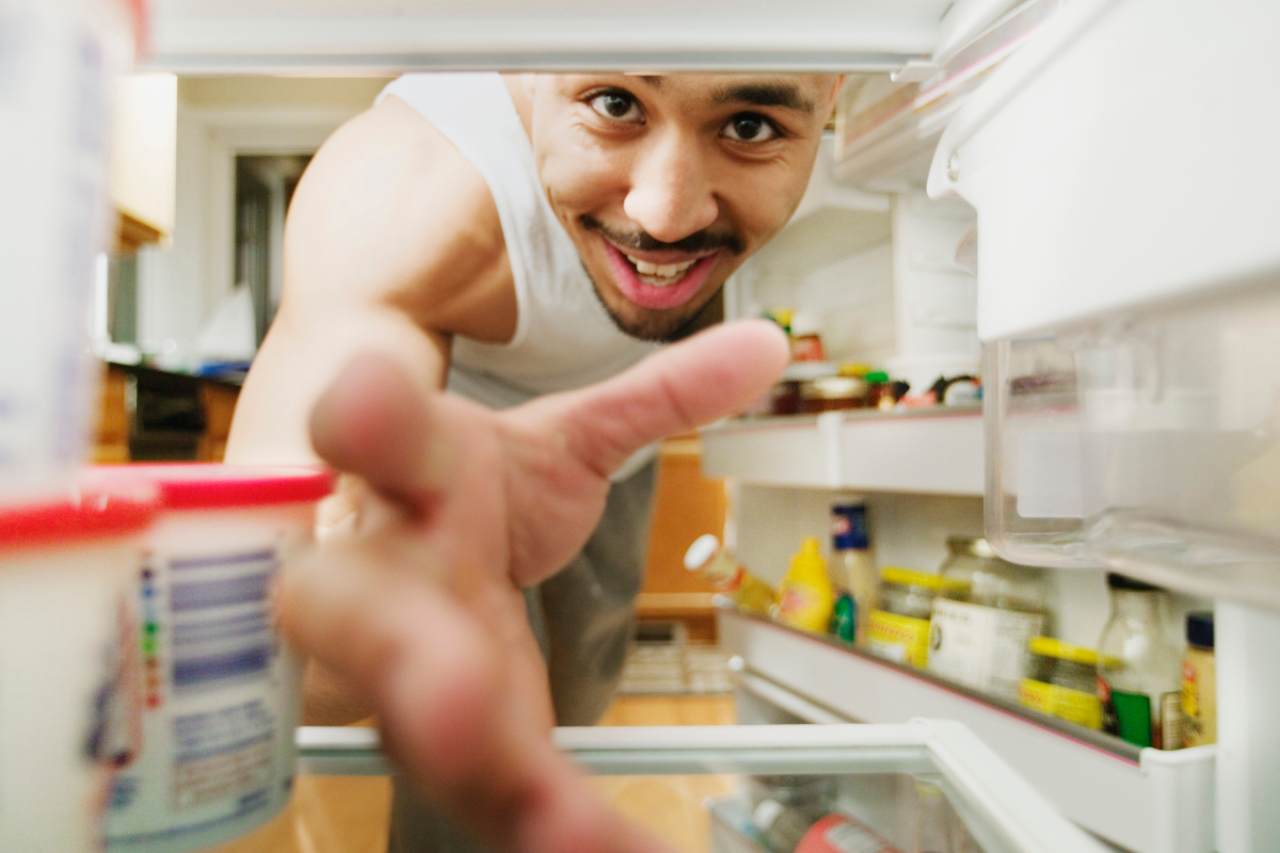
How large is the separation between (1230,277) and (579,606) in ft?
3.26

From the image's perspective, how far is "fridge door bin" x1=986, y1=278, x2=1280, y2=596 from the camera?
35 centimetres

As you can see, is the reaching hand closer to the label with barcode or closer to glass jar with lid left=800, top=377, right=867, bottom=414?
the label with barcode

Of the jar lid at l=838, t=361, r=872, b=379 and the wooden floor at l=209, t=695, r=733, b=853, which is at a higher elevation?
the jar lid at l=838, t=361, r=872, b=379

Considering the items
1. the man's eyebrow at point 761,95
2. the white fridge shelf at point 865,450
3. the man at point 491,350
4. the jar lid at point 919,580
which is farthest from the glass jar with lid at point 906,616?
the man's eyebrow at point 761,95

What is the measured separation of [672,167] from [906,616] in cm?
75

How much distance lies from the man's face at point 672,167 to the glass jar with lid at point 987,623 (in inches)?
21.0

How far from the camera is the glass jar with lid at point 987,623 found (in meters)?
0.87

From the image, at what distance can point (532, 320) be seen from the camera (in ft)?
2.59

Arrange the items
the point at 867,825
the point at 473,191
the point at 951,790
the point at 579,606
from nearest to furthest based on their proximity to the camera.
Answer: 1. the point at 951,790
2. the point at 867,825
3. the point at 473,191
4. the point at 579,606

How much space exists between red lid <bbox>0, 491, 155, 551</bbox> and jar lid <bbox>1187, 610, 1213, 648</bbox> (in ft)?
2.43

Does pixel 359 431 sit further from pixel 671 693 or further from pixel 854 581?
pixel 671 693

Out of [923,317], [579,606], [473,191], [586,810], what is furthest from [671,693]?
[586,810]

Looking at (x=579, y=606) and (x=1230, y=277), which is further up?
(x=1230, y=277)

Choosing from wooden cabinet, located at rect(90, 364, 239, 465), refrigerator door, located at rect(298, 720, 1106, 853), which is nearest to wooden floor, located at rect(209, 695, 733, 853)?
refrigerator door, located at rect(298, 720, 1106, 853)
